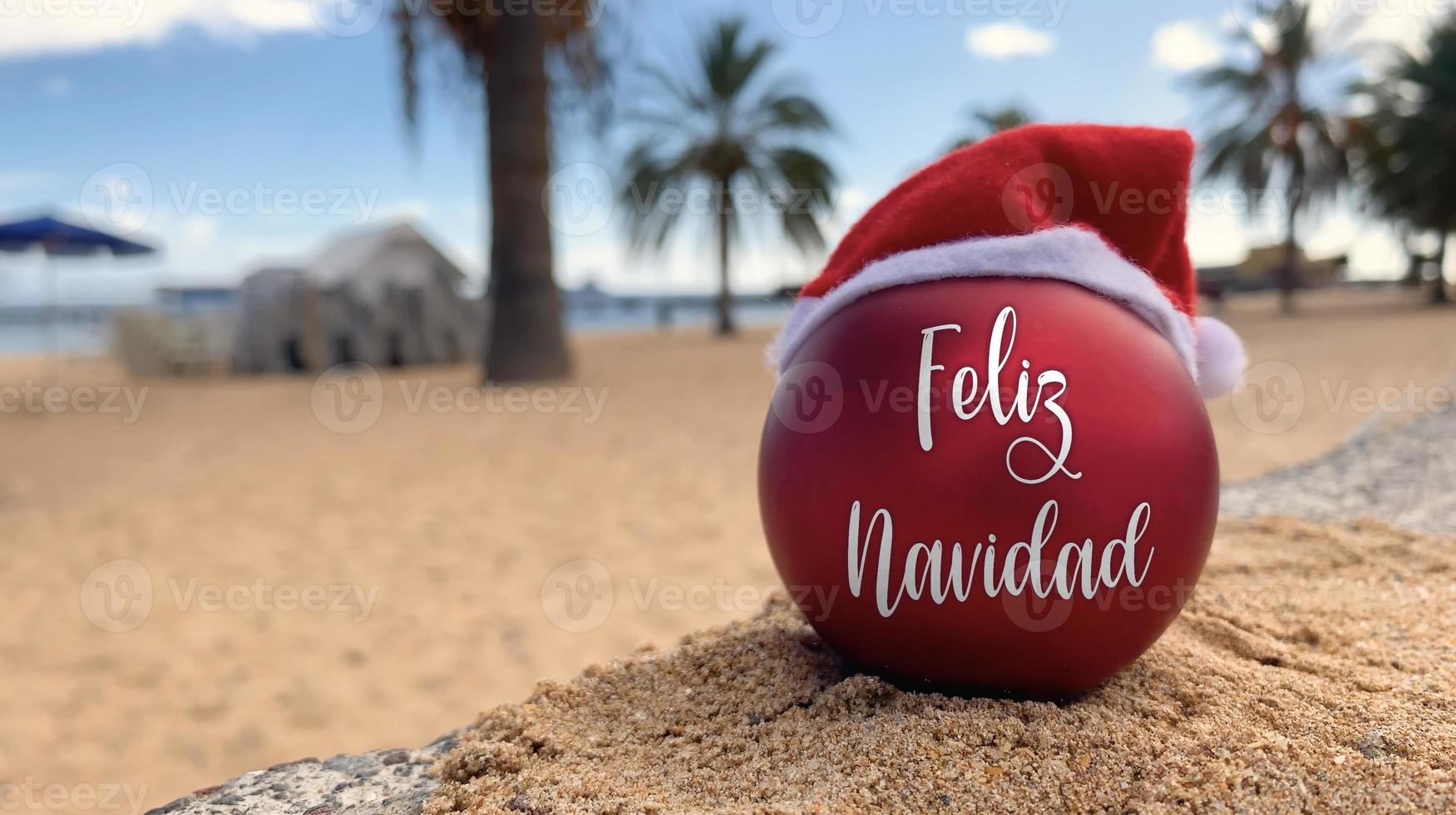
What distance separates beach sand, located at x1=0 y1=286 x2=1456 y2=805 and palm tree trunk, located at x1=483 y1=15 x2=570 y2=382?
64.0 inches

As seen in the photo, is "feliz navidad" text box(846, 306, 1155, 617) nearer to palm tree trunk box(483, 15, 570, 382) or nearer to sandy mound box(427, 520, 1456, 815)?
sandy mound box(427, 520, 1456, 815)

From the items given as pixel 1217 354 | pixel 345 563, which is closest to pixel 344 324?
pixel 345 563

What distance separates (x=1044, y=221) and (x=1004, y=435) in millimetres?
530

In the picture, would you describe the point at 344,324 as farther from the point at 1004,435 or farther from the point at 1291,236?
the point at 1291,236

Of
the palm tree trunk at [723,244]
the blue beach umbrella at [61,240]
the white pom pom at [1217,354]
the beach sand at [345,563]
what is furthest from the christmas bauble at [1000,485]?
the palm tree trunk at [723,244]

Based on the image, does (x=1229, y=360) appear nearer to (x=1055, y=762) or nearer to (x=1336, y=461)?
(x=1055, y=762)

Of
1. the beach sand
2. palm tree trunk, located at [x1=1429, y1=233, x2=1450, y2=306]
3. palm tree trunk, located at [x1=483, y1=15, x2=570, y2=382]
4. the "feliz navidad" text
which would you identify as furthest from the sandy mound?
palm tree trunk, located at [x1=1429, y1=233, x2=1450, y2=306]

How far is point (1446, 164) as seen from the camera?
22203 millimetres

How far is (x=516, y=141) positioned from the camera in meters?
10.7

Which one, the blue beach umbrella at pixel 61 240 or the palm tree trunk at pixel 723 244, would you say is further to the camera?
the palm tree trunk at pixel 723 244

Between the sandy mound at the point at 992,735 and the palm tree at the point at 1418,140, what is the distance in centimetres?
2516

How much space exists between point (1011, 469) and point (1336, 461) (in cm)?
486

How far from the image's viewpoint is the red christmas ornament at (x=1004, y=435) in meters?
1.85

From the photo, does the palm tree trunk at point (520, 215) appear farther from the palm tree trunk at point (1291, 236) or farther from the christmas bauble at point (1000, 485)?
the palm tree trunk at point (1291, 236)
